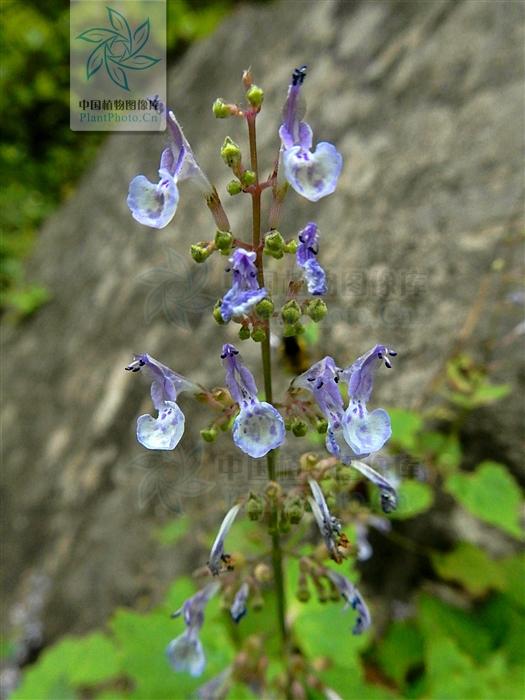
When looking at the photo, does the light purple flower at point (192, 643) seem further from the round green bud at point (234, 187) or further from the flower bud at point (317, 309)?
the round green bud at point (234, 187)

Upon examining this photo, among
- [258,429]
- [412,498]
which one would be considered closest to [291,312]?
[258,429]

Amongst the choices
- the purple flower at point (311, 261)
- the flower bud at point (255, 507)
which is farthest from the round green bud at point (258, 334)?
the flower bud at point (255, 507)

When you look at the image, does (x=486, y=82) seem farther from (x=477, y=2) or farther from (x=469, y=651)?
(x=469, y=651)

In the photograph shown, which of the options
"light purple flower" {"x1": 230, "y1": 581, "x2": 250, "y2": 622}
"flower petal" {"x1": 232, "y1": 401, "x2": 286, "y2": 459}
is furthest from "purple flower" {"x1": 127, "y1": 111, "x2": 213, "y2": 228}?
"light purple flower" {"x1": 230, "y1": 581, "x2": 250, "y2": 622}

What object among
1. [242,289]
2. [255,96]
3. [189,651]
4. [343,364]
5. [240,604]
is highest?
[255,96]

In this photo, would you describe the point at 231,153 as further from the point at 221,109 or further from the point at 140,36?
the point at 140,36

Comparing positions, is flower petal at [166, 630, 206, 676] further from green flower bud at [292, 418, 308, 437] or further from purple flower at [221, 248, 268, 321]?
purple flower at [221, 248, 268, 321]

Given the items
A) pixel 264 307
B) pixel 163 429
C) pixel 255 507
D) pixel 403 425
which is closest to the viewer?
pixel 264 307
